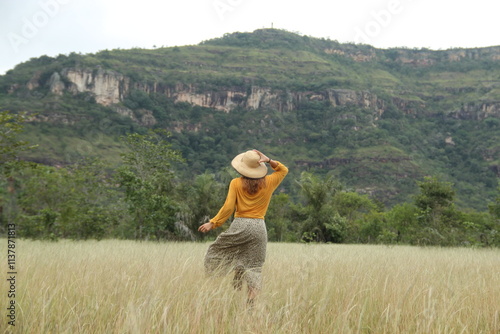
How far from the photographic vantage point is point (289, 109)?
13000 cm

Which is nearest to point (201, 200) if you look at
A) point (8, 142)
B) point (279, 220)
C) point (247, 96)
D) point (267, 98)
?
point (8, 142)

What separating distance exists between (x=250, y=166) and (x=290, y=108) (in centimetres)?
12828

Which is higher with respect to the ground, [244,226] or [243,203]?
[243,203]

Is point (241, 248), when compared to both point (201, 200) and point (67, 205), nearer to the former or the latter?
point (67, 205)

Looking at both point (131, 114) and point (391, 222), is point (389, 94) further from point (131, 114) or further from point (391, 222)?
point (391, 222)

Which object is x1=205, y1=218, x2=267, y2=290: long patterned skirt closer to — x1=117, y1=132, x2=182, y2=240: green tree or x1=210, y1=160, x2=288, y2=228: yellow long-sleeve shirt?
x1=210, y1=160, x2=288, y2=228: yellow long-sleeve shirt

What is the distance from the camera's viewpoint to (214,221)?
4141mm

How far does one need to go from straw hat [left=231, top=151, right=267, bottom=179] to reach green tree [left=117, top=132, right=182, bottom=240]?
40.8 ft

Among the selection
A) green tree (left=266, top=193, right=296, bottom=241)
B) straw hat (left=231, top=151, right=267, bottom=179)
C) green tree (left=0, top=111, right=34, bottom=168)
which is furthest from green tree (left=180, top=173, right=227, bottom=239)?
straw hat (left=231, top=151, right=267, bottom=179)

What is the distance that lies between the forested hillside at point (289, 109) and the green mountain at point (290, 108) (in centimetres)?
38

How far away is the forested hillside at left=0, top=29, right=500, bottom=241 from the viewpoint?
8812 centimetres

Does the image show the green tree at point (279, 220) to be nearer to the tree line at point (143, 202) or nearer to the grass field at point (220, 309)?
the tree line at point (143, 202)

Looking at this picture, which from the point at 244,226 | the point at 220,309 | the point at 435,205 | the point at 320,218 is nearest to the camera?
the point at 220,309

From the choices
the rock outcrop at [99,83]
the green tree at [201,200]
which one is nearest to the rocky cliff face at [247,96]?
the rock outcrop at [99,83]
